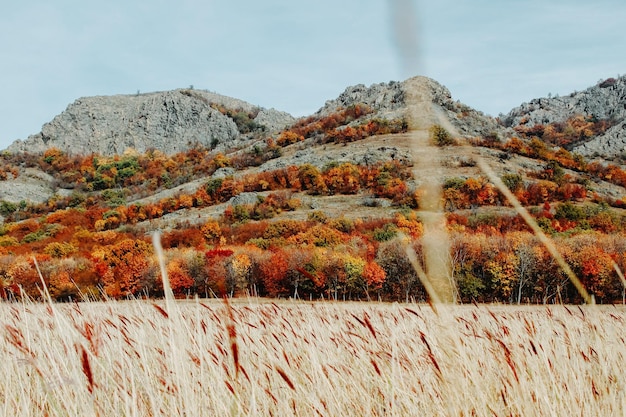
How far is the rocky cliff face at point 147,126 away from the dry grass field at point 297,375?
5276 inches

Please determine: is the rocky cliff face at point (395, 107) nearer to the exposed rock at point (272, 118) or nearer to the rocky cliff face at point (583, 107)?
the exposed rock at point (272, 118)

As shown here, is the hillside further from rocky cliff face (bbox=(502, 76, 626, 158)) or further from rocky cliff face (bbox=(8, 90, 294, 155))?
rocky cliff face (bbox=(502, 76, 626, 158))

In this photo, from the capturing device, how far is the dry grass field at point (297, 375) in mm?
1885

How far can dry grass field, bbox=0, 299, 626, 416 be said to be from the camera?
1.88 meters

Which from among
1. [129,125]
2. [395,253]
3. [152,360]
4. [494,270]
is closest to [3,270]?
[395,253]

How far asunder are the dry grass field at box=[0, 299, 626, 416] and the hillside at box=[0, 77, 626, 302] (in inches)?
18.1

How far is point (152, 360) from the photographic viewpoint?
3.12 metres

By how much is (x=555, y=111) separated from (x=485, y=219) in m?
122

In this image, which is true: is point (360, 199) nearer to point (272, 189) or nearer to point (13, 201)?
point (272, 189)

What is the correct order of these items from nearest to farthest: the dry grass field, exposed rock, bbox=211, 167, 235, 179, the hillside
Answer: the dry grass field
the hillside
exposed rock, bbox=211, 167, 235, 179

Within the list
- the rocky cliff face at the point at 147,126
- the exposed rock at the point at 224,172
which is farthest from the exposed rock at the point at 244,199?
the rocky cliff face at the point at 147,126

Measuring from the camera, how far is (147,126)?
152875 millimetres

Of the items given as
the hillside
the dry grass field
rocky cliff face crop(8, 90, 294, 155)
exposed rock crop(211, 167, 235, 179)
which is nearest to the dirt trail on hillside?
the hillside

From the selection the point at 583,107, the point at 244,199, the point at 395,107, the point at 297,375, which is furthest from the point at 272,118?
the point at 297,375
